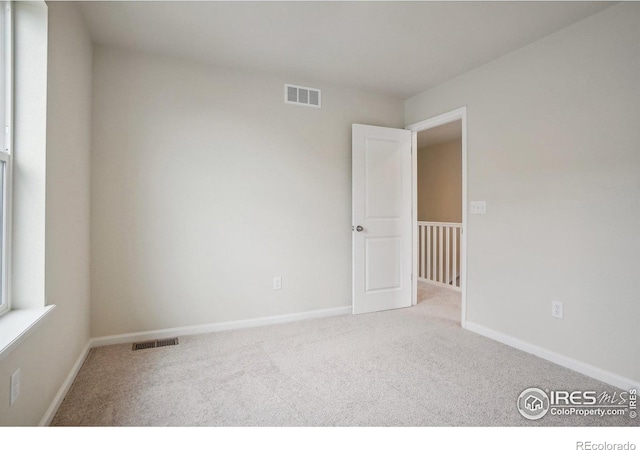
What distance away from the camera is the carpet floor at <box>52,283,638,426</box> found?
1639 millimetres

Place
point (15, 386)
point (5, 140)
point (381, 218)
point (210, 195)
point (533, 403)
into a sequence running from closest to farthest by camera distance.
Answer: point (15, 386) → point (5, 140) → point (533, 403) → point (210, 195) → point (381, 218)

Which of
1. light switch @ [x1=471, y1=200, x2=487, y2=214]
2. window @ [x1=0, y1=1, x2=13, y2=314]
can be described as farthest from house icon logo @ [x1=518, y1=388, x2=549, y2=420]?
window @ [x1=0, y1=1, x2=13, y2=314]

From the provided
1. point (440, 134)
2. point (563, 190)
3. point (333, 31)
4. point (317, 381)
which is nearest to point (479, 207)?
point (563, 190)

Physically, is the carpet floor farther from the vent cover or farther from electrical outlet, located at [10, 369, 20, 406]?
the vent cover

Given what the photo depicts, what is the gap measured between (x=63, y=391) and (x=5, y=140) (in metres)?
1.38

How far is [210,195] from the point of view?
287 centimetres

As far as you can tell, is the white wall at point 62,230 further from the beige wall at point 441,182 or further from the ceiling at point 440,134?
the beige wall at point 441,182

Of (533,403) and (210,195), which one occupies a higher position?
(210,195)

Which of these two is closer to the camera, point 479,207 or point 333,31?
point 333,31

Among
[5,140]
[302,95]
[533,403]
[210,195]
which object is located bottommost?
[533,403]

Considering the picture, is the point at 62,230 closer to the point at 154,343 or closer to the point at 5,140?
the point at 5,140

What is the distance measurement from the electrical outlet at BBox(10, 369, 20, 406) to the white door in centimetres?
261

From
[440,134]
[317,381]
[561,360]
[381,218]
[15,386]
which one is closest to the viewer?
[15,386]
